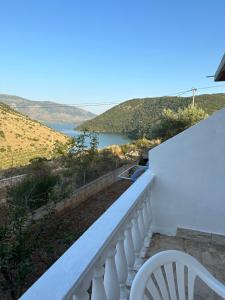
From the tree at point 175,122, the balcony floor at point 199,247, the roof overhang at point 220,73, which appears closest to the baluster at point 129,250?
the balcony floor at point 199,247

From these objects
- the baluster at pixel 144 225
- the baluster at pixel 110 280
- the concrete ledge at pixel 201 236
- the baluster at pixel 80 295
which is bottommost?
the concrete ledge at pixel 201 236

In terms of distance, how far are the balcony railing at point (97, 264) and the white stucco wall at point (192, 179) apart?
0.83 meters

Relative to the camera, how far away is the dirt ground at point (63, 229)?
3462 mm

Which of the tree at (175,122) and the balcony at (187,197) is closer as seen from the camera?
the balcony at (187,197)

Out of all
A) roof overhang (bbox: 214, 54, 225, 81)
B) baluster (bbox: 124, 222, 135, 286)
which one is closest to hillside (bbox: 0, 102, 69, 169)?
roof overhang (bbox: 214, 54, 225, 81)

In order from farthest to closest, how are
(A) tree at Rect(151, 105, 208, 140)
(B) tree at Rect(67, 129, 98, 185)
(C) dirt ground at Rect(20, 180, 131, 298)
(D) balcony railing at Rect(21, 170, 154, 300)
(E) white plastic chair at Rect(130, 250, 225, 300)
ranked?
(A) tree at Rect(151, 105, 208, 140), (B) tree at Rect(67, 129, 98, 185), (C) dirt ground at Rect(20, 180, 131, 298), (E) white plastic chair at Rect(130, 250, 225, 300), (D) balcony railing at Rect(21, 170, 154, 300)

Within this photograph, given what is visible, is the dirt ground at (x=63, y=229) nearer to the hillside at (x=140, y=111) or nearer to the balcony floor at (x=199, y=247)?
the balcony floor at (x=199, y=247)

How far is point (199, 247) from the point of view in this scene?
2.67 meters

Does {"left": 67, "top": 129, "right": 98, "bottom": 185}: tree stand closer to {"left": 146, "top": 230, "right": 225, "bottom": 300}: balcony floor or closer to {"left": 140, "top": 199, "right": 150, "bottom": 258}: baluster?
{"left": 146, "top": 230, "right": 225, "bottom": 300}: balcony floor

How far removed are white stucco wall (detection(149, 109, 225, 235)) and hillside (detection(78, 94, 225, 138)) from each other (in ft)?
51.6

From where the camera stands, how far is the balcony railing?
848 millimetres

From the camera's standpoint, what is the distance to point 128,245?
1.78 metres

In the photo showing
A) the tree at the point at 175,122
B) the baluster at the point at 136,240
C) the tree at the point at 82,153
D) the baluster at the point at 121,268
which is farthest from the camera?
the tree at the point at 175,122

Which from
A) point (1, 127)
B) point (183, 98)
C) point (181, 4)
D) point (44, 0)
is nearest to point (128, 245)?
point (181, 4)
